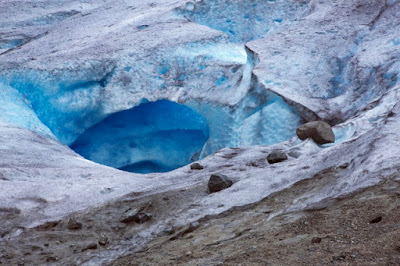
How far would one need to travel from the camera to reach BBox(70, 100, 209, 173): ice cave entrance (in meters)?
7.66

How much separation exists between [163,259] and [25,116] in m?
4.40

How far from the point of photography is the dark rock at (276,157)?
3.96 meters

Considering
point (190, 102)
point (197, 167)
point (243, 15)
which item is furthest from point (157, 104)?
point (197, 167)

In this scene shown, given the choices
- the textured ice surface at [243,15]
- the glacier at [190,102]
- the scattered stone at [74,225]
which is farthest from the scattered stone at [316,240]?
the textured ice surface at [243,15]

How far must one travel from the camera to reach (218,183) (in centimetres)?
353

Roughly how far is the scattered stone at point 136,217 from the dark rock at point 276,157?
118 centimetres

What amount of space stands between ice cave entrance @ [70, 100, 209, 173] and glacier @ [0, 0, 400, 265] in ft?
0.07

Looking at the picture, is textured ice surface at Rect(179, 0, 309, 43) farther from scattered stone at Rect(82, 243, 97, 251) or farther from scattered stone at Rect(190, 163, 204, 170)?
scattered stone at Rect(82, 243, 97, 251)

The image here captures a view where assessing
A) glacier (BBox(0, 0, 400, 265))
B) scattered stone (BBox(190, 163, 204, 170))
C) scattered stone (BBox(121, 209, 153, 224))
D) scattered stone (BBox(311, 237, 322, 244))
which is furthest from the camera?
scattered stone (BBox(190, 163, 204, 170))

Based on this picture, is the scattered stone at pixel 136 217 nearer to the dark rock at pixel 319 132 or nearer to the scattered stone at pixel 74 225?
the scattered stone at pixel 74 225

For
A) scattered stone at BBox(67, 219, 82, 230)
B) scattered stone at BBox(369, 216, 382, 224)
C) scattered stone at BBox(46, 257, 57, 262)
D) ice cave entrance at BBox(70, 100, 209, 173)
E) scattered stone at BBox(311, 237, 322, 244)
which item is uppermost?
scattered stone at BBox(369, 216, 382, 224)

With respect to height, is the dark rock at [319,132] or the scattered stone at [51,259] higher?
the dark rock at [319,132]

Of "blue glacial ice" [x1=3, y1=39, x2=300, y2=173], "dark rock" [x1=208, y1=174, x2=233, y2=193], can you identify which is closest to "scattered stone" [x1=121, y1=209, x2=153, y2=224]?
"dark rock" [x1=208, y1=174, x2=233, y2=193]

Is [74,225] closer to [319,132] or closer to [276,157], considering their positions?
[276,157]
